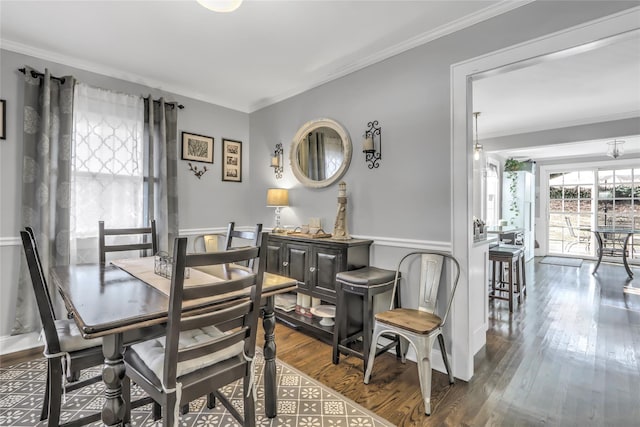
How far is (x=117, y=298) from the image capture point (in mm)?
1479

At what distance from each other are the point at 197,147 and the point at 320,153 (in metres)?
1.66

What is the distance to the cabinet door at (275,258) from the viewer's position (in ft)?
10.5

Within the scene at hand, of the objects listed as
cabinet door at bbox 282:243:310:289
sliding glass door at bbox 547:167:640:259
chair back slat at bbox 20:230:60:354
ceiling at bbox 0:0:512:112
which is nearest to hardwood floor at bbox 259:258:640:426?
cabinet door at bbox 282:243:310:289

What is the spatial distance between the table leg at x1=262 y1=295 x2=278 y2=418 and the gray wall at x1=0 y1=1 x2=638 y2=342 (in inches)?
52.1

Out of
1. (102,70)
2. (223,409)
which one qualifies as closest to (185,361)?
(223,409)

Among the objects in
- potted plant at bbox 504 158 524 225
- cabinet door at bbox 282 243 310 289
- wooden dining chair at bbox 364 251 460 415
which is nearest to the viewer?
wooden dining chair at bbox 364 251 460 415

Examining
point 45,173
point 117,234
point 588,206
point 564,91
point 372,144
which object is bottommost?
point 117,234

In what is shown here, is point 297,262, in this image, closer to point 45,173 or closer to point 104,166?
point 104,166

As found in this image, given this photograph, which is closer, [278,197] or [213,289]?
[213,289]

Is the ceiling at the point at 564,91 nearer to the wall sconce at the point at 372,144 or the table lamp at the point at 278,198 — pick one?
the wall sconce at the point at 372,144

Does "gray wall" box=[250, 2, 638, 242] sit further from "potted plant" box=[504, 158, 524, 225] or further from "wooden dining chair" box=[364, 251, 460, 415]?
"potted plant" box=[504, 158, 524, 225]

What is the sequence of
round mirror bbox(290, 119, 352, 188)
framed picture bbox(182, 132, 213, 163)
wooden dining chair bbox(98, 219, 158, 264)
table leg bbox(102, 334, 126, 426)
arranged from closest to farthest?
table leg bbox(102, 334, 126, 426), wooden dining chair bbox(98, 219, 158, 264), round mirror bbox(290, 119, 352, 188), framed picture bbox(182, 132, 213, 163)

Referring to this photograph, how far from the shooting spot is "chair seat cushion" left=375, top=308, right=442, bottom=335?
78.7 inches

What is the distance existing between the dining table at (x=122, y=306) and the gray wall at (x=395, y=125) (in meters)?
1.23
